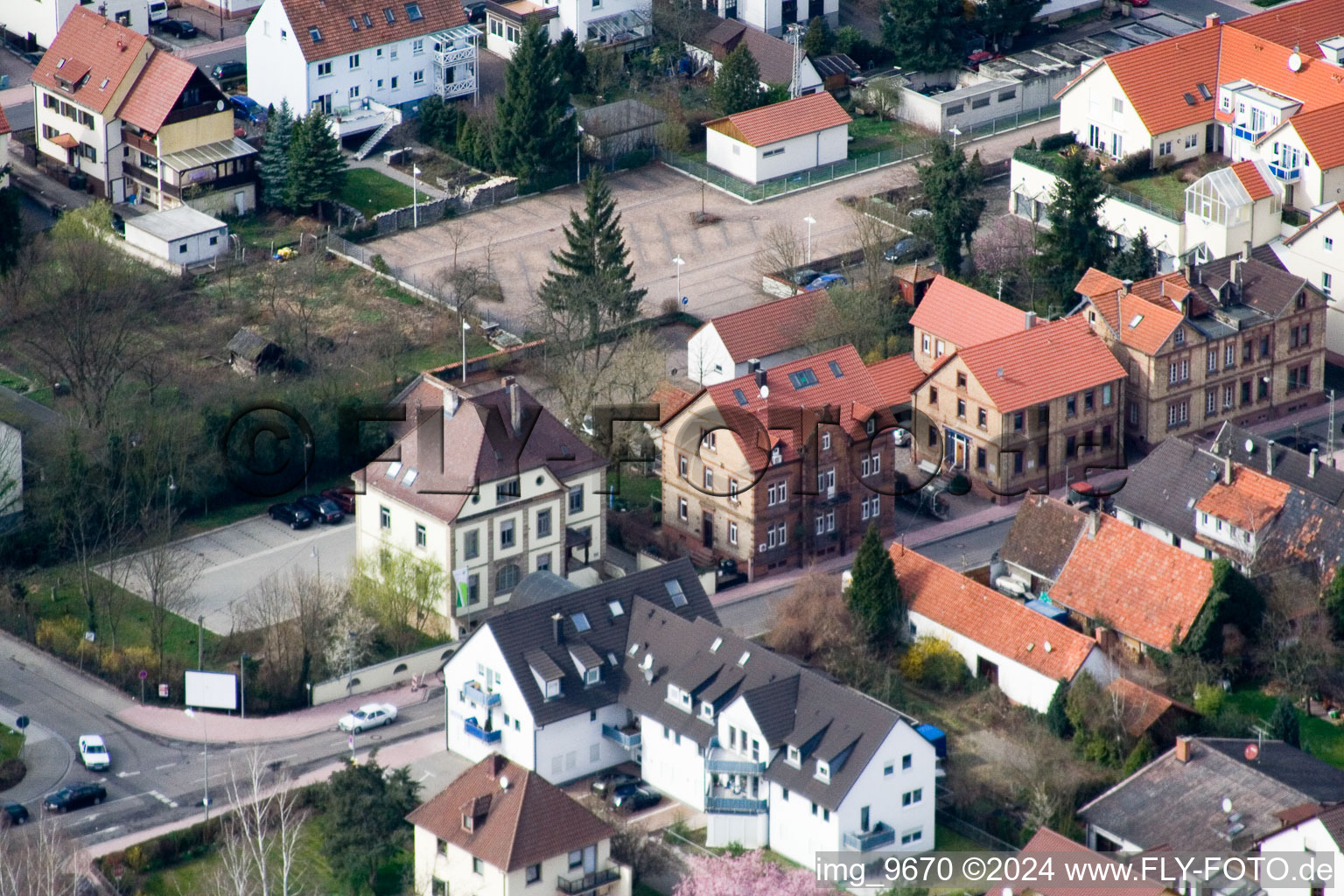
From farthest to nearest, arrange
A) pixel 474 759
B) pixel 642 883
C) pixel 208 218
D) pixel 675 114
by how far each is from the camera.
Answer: pixel 675 114 < pixel 208 218 < pixel 474 759 < pixel 642 883

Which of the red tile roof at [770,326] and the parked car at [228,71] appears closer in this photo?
the red tile roof at [770,326]

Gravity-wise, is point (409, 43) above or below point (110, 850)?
above

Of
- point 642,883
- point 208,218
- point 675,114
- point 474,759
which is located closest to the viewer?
point 642,883

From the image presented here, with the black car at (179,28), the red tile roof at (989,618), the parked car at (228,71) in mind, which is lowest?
the red tile roof at (989,618)

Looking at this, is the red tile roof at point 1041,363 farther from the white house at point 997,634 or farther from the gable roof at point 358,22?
the gable roof at point 358,22

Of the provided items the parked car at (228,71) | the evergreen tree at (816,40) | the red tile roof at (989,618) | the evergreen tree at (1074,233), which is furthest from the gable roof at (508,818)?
the evergreen tree at (816,40)

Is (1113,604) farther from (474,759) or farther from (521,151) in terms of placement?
(521,151)

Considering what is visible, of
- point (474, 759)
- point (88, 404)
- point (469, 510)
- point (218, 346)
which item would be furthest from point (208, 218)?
point (474, 759)
